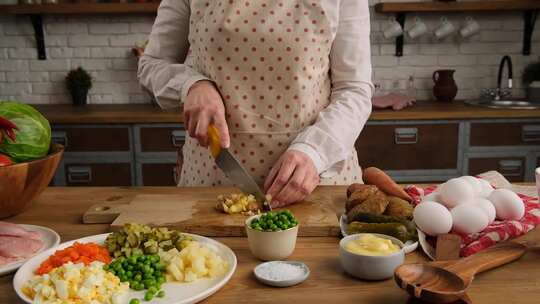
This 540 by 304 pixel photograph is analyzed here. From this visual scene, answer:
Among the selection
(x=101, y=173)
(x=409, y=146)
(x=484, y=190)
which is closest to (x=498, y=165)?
(x=409, y=146)

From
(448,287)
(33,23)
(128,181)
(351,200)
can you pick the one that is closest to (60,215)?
(351,200)

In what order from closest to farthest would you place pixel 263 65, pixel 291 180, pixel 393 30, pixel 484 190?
pixel 484 190
pixel 291 180
pixel 263 65
pixel 393 30

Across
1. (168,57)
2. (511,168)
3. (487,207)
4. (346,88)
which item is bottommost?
(511,168)

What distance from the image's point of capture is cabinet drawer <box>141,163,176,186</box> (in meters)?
3.24

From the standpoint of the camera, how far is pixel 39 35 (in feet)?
12.1

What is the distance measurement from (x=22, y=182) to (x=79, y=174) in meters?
2.06

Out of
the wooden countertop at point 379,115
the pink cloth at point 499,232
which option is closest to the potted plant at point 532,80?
the wooden countertop at point 379,115

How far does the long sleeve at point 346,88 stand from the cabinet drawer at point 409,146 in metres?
1.58

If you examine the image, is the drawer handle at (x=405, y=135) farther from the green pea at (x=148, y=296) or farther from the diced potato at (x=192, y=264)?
the green pea at (x=148, y=296)

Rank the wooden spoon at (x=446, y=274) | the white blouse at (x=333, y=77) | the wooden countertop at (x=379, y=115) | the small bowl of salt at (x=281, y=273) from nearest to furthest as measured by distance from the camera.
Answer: the wooden spoon at (x=446, y=274)
the small bowl of salt at (x=281, y=273)
the white blouse at (x=333, y=77)
the wooden countertop at (x=379, y=115)

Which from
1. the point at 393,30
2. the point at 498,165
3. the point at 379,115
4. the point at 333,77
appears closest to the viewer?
the point at 333,77

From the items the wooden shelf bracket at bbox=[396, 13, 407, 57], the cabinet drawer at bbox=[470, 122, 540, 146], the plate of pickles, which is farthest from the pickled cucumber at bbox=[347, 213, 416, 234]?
the wooden shelf bracket at bbox=[396, 13, 407, 57]

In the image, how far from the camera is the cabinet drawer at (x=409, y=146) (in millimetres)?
3186

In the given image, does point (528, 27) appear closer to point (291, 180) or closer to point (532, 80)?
point (532, 80)
